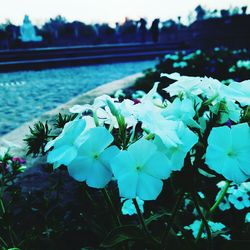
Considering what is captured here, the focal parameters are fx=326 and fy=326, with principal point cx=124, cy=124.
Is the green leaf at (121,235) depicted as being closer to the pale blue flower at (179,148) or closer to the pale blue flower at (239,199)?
the pale blue flower at (179,148)

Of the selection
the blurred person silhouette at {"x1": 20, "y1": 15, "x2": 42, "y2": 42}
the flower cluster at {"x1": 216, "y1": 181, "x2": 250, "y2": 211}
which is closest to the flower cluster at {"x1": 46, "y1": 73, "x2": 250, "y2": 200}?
the flower cluster at {"x1": 216, "y1": 181, "x2": 250, "y2": 211}

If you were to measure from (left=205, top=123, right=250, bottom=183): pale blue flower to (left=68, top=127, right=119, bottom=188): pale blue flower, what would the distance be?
0.20 metres

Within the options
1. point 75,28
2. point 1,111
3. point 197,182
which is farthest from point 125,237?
point 75,28

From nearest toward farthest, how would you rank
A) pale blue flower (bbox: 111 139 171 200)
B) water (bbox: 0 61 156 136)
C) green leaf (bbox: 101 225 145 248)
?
1. pale blue flower (bbox: 111 139 171 200)
2. green leaf (bbox: 101 225 145 248)
3. water (bbox: 0 61 156 136)

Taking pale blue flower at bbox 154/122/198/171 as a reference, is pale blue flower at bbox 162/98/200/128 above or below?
above

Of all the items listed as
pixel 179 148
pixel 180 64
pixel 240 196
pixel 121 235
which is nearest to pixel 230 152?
pixel 179 148

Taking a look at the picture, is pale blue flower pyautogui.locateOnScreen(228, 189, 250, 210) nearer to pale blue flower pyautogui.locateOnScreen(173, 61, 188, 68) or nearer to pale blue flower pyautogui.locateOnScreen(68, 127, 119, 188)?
pale blue flower pyautogui.locateOnScreen(68, 127, 119, 188)

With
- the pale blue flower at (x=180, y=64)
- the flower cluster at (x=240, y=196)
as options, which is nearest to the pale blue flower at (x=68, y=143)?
the flower cluster at (x=240, y=196)

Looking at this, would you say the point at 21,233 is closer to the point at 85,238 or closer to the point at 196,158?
the point at 85,238

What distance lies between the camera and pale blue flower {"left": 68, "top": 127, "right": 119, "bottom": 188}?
0.68 metres

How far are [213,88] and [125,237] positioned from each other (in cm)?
48

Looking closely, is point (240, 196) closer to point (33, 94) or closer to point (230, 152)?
point (230, 152)

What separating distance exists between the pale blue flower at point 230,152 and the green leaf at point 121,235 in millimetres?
385

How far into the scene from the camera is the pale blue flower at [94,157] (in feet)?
2.23
